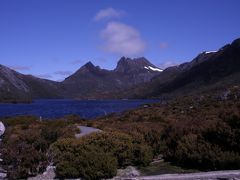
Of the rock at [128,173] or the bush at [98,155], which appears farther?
the rock at [128,173]

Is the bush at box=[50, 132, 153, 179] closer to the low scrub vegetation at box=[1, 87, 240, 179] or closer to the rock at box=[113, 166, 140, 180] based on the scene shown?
the low scrub vegetation at box=[1, 87, 240, 179]

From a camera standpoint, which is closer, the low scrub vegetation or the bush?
the bush

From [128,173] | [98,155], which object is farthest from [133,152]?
[98,155]

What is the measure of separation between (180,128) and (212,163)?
293cm

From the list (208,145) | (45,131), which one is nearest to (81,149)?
(208,145)

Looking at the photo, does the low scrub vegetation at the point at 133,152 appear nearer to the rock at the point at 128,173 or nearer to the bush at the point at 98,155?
the bush at the point at 98,155

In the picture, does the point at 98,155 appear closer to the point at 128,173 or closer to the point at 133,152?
the point at 128,173

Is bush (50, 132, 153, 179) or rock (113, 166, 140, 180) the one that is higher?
bush (50, 132, 153, 179)

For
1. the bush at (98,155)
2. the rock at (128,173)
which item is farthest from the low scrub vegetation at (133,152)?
the rock at (128,173)

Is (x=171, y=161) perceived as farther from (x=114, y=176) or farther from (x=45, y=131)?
(x=45, y=131)

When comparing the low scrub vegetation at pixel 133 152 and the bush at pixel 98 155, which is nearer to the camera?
the bush at pixel 98 155

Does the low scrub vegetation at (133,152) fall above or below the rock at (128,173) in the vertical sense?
above

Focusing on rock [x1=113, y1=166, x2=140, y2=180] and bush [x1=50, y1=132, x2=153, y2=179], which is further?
rock [x1=113, y1=166, x2=140, y2=180]

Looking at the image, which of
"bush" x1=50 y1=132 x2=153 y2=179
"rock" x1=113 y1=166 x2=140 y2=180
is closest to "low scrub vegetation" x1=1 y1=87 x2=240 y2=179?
"bush" x1=50 y1=132 x2=153 y2=179
